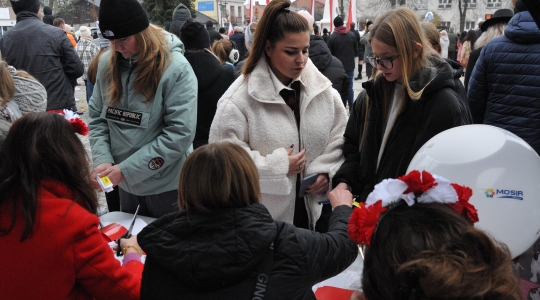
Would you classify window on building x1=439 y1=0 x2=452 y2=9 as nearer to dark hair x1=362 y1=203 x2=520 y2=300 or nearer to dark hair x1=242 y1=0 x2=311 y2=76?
dark hair x1=242 y1=0 x2=311 y2=76

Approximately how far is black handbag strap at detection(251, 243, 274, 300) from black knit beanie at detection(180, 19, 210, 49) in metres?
2.57

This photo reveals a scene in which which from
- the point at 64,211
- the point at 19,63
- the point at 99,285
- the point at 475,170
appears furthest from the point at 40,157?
the point at 19,63

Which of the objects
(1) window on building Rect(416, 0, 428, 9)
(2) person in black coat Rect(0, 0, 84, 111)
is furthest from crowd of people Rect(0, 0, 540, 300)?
(1) window on building Rect(416, 0, 428, 9)

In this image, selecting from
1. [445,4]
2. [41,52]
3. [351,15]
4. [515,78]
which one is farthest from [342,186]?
[445,4]

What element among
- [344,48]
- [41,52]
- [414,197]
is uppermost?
[41,52]

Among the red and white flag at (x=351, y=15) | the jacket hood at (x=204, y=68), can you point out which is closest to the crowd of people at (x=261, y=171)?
the jacket hood at (x=204, y=68)

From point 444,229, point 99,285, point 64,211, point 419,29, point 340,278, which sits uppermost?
point 419,29

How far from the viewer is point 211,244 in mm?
1302

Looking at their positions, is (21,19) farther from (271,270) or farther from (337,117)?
(271,270)

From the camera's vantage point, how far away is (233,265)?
129 centimetres

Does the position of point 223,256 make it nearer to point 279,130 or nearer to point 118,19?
point 279,130

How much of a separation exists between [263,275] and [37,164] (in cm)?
79

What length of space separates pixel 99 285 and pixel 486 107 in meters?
2.52

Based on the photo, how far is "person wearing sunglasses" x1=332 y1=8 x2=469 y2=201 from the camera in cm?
176
